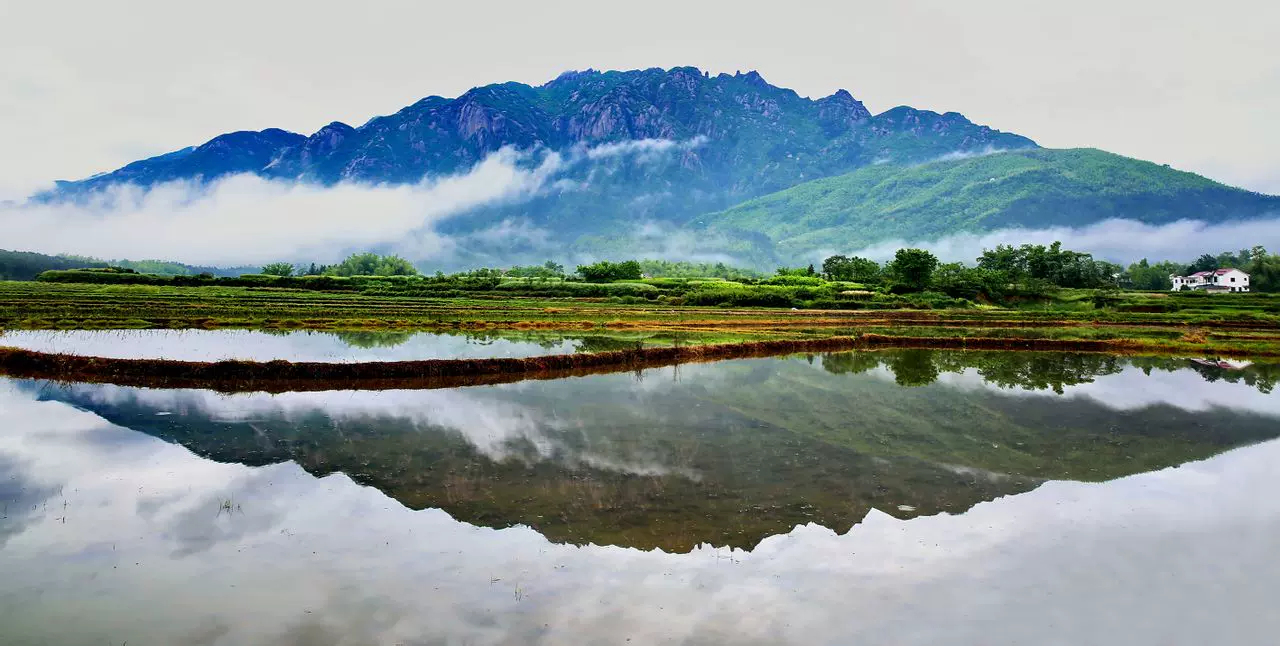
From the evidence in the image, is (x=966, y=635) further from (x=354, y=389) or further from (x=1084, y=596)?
(x=354, y=389)

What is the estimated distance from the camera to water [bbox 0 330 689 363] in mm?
24750

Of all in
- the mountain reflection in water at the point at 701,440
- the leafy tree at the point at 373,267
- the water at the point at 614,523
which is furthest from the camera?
the leafy tree at the point at 373,267

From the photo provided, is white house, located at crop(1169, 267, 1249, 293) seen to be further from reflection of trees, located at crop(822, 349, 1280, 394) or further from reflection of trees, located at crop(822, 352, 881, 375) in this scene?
reflection of trees, located at crop(822, 352, 881, 375)

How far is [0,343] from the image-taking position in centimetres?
2433

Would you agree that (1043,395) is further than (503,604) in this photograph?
Yes

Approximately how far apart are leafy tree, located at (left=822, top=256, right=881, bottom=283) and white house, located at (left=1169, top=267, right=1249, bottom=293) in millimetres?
36059

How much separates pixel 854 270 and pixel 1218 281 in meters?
56.8

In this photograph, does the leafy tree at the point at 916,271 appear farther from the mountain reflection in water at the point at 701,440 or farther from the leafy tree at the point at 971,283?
A: the mountain reflection in water at the point at 701,440

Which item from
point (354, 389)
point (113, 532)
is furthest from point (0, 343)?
point (113, 532)

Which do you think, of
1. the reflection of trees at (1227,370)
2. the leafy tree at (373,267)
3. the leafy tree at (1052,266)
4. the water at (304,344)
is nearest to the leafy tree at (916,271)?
the leafy tree at (1052,266)

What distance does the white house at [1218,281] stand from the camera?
312ft

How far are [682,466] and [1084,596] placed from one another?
22.1ft

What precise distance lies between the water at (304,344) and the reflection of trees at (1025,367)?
9601mm

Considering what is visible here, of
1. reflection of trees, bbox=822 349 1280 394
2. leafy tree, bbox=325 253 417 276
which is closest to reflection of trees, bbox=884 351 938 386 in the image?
reflection of trees, bbox=822 349 1280 394
